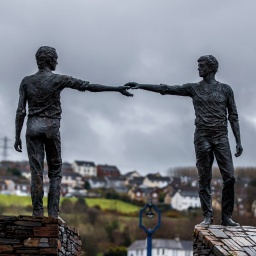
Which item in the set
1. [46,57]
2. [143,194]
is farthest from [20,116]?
[143,194]

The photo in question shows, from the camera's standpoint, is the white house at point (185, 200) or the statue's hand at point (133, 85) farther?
the white house at point (185, 200)

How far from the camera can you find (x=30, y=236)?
1767 cm

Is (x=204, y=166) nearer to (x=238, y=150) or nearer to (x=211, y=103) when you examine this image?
(x=238, y=150)

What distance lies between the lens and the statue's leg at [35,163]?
18578mm

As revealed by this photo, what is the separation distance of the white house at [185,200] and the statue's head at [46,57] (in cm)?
14156

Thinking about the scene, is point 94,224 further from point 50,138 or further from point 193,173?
point 50,138

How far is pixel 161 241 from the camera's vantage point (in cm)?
11744

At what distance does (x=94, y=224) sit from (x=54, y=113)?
310 ft

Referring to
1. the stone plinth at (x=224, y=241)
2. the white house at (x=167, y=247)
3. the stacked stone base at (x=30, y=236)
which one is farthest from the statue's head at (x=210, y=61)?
the white house at (x=167, y=247)

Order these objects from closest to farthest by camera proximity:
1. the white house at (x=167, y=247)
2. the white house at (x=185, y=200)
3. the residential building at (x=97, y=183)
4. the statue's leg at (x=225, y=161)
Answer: the statue's leg at (x=225, y=161) < the white house at (x=167, y=247) < the white house at (x=185, y=200) < the residential building at (x=97, y=183)

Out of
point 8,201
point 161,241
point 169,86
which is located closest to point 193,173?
point 8,201

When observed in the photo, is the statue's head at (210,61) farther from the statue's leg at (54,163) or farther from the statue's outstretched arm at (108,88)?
the statue's leg at (54,163)

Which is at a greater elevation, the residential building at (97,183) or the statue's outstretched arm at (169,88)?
the residential building at (97,183)

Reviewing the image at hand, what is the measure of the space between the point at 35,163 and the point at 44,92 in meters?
1.31
